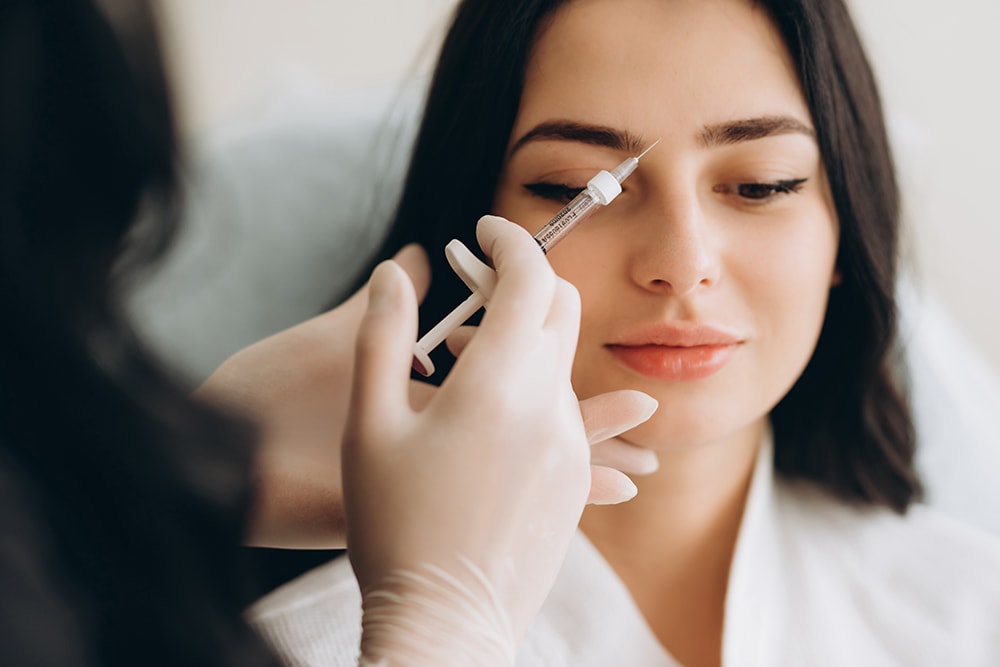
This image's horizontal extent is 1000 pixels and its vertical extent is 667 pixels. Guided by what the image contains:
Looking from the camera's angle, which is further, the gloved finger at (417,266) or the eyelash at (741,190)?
the gloved finger at (417,266)

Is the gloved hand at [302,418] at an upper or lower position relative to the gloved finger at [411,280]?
lower

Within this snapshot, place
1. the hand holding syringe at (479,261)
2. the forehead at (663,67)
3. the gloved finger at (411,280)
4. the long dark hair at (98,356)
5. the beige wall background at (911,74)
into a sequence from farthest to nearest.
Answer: the beige wall background at (911,74) → the gloved finger at (411,280) → the forehead at (663,67) → the hand holding syringe at (479,261) → the long dark hair at (98,356)

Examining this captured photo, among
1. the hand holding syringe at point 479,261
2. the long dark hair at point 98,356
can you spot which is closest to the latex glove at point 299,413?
the hand holding syringe at point 479,261

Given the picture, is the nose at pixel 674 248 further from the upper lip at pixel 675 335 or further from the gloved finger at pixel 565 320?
the gloved finger at pixel 565 320

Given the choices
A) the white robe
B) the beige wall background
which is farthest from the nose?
the beige wall background

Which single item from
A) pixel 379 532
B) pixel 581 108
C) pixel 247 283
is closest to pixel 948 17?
pixel 581 108

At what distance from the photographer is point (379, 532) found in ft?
1.97

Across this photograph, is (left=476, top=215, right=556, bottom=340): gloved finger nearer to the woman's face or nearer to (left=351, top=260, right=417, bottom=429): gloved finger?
(left=351, top=260, right=417, bottom=429): gloved finger

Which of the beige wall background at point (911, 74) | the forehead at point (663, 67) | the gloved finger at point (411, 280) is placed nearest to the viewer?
the forehead at point (663, 67)

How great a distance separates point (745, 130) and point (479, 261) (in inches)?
12.4

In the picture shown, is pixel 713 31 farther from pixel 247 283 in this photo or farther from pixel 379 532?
pixel 247 283

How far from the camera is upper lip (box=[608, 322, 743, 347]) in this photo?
82 cm

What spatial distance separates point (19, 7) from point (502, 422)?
39 centimetres

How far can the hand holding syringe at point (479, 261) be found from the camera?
693mm
